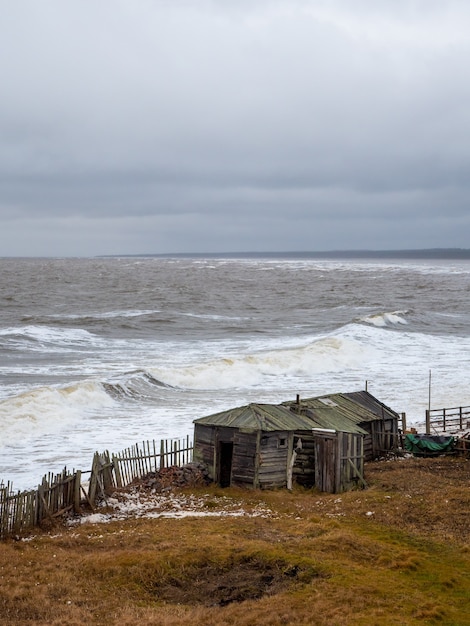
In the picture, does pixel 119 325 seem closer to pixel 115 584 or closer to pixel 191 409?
pixel 191 409

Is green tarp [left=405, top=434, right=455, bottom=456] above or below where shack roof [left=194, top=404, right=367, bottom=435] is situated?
below

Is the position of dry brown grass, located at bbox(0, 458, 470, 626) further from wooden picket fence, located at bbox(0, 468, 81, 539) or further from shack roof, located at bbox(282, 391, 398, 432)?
shack roof, located at bbox(282, 391, 398, 432)

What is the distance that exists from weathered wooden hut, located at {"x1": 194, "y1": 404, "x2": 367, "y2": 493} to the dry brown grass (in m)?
2.35

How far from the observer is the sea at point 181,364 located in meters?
33.4

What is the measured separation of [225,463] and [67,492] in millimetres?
5672

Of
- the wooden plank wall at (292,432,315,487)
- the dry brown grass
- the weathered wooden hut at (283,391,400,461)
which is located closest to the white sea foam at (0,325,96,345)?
the weathered wooden hut at (283,391,400,461)

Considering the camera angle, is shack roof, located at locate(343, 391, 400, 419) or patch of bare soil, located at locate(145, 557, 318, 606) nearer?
patch of bare soil, located at locate(145, 557, 318, 606)

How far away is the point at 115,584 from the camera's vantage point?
14875 mm

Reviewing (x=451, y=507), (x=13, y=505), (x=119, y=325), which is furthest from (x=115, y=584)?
(x=119, y=325)

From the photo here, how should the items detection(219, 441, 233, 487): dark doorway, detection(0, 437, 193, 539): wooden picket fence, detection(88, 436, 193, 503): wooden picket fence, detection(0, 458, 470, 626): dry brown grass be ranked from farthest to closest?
detection(219, 441, 233, 487): dark doorway, detection(88, 436, 193, 503): wooden picket fence, detection(0, 437, 193, 539): wooden picket fence, detection(0, 458, 470, 626): dry brown grass

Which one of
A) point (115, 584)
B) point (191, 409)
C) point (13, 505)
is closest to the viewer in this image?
point (115, 584)

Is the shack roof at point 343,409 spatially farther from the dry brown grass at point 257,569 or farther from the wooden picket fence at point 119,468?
the dry brown grass at point 257,569

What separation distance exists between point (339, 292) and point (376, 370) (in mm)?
78313

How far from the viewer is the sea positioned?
3341 centimetres
